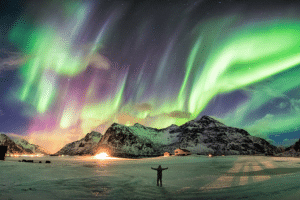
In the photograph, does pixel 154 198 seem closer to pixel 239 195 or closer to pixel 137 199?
pixel 137 199

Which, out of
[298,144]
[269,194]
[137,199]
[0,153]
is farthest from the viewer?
[298,144]

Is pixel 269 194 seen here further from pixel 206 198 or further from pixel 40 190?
pixel 40 190

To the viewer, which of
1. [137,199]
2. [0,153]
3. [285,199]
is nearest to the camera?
[285,199]

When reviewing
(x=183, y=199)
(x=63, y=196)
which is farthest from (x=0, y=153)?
(x=183, y=199)

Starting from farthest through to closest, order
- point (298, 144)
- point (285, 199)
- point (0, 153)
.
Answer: point (298, 144) → point (0, 153) → point (285, 199)

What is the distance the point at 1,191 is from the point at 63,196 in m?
4.95

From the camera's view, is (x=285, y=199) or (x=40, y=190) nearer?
(x=285, y=199)

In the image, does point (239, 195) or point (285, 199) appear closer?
point (285, 199)

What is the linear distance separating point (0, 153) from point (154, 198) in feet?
144

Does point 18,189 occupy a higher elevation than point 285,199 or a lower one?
lower

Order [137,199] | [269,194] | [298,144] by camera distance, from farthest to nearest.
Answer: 1. [298,144]
2. [137,199]
3. [269,194]

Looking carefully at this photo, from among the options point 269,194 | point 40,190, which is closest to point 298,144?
point 269,194

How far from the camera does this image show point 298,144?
141m

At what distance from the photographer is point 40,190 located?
15383 millimetres
